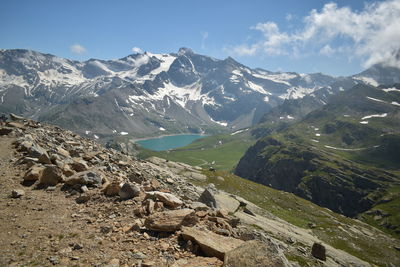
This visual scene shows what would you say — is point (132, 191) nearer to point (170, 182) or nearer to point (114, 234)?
point (114, 234)

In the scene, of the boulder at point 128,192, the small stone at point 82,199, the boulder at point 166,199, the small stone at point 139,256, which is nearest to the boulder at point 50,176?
the small stone at point 82,199

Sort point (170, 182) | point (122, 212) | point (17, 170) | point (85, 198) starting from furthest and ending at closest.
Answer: point (170, 182) → point (17, 170) → point (85, 198) → point (122, 212)

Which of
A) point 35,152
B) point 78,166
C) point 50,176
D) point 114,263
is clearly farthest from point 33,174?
point 114,263

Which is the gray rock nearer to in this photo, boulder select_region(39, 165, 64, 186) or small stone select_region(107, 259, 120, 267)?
boulder select_region(39, 165, 64, 186)

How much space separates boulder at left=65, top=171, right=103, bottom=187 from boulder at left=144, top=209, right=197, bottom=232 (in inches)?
267

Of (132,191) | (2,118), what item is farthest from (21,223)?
(2,118)

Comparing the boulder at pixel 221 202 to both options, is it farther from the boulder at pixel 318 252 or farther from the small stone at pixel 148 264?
the small stone at pixel 148 264

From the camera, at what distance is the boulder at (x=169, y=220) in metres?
13.3

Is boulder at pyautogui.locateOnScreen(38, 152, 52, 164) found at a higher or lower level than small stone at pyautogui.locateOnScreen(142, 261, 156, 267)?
higher

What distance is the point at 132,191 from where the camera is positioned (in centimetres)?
1698

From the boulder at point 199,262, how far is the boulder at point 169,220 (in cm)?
224

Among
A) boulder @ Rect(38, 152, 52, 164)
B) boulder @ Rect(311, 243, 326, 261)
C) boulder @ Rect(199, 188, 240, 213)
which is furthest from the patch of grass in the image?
boulder @ Rect(38, 152, 52, 164)

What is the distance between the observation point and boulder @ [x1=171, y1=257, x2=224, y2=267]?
10.9 m

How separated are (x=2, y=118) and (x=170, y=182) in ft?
93.2
